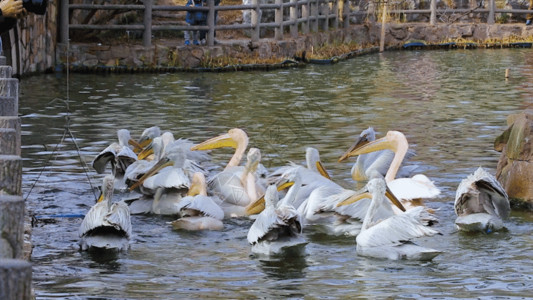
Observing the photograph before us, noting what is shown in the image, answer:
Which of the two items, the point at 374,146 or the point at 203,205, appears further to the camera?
the point at 374,146

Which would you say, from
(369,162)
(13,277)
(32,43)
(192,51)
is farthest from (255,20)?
(13,277)

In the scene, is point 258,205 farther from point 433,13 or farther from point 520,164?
point 433,13

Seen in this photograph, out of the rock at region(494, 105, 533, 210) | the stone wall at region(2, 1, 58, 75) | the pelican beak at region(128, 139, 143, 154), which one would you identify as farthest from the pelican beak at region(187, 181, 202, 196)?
the stone wall at region(2, 1, 58, 75)

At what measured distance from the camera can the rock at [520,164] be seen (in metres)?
9.70

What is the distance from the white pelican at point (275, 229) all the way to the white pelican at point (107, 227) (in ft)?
3.03

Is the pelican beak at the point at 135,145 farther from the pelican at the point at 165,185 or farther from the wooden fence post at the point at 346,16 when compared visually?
the wooden fence post at the point at 346,16

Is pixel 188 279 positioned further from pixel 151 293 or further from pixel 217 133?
pixel 217 133

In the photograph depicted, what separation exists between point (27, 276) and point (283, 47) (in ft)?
66.7

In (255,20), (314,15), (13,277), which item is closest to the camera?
(13,277)

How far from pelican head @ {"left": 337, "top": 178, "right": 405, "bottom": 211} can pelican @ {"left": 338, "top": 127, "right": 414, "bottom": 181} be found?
184 centimetres

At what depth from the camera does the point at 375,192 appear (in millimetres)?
8094

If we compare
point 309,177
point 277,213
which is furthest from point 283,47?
point 277,213

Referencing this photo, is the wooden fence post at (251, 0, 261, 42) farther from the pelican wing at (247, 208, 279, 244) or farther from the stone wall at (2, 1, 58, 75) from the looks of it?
the pelican wing at (247, 208, 279, 244)

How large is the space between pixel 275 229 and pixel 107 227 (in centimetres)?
125
